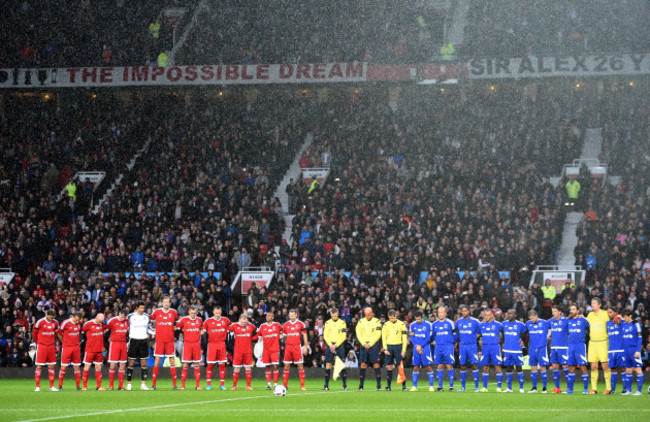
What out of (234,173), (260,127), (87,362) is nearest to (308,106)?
(260,127)

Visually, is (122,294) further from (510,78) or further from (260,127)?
(510,78)

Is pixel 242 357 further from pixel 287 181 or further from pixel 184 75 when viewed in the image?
pixel 184 75

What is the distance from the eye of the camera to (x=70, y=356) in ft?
81.9

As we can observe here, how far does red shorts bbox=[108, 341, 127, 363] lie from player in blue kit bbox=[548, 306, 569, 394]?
10.3 m

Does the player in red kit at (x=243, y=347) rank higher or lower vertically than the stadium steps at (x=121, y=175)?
lower

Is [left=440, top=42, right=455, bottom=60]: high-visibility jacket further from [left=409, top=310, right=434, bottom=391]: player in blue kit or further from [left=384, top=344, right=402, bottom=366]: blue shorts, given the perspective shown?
[left=384, top=344, right=402, bottom=366]: blue shorts

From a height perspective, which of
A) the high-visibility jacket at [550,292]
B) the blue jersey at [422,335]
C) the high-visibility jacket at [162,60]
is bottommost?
the blue jersey at [422,335]

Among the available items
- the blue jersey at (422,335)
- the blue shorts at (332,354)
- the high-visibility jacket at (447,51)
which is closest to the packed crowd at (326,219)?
the high-visibility jacket at (447,51)

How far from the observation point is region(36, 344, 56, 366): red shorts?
24.8 m

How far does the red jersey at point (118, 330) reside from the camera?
962 inches

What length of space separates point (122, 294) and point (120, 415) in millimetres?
17570

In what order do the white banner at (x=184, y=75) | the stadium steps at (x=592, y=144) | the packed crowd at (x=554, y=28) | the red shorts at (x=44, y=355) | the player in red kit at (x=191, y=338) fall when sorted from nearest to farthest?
the player in red kit at (x=191, y=338)
the red shorts at (x=44, y=355)
the stadium steps at (x=592, y=144)
the packed crowd at (x=554, y=28)
the white banner at (x=184, y=75)

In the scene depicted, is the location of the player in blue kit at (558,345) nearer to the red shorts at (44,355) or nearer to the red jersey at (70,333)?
the red jersey at (70,333)

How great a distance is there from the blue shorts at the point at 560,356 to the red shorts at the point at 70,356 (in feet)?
38.1
